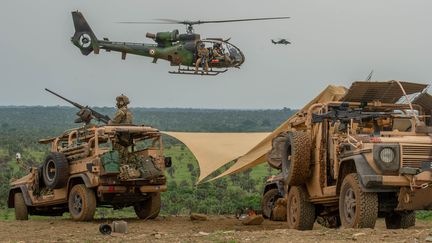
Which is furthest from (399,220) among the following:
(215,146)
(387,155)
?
(215,146)

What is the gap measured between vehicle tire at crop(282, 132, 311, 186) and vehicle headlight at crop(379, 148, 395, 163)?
2033 millimetres

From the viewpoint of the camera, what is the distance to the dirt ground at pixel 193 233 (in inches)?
454

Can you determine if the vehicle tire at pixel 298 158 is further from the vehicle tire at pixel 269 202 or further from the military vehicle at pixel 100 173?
the military vehicle at pixel 100 173

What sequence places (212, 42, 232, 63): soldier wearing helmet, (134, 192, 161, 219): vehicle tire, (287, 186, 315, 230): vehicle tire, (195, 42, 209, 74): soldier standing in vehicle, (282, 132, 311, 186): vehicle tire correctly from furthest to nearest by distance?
(212, 42, 232, 63): soldier wearing helmet → (195, 42, 209, 74): soldier standing in vehicle → (134, 192, 161, 219): vehicle tire → (287, 186, 315, 230): vehicle tire → (282, 132, 311, 186): vehicle tire

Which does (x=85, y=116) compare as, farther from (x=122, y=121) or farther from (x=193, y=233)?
(x=193, y=233)

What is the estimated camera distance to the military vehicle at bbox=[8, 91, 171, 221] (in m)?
18.9

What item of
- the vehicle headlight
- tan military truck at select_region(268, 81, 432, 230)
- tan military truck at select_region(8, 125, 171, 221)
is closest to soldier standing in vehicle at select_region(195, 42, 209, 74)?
tan military truck at select_region(8, 125, 171, 221)

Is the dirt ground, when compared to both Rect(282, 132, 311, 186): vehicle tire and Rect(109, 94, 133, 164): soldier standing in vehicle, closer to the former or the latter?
Rect(282, 132, 311, 186): vehicle tire

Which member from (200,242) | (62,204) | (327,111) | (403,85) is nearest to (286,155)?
(327,111)

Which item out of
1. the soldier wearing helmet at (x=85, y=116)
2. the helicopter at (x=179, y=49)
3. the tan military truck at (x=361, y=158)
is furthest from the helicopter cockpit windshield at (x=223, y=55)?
the tan military truck at (x=361, y=158)

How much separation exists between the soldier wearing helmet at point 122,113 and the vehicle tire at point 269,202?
3.10 metres

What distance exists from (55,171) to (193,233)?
5923mm

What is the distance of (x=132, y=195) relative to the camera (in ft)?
63.9

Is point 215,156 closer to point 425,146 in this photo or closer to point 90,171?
point 90,171
